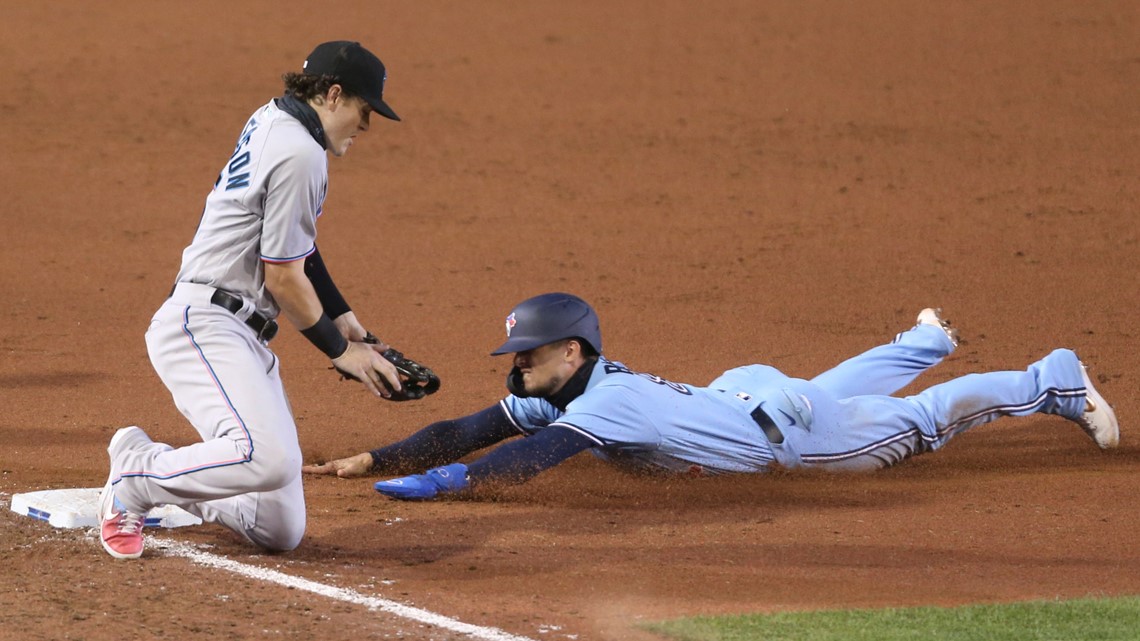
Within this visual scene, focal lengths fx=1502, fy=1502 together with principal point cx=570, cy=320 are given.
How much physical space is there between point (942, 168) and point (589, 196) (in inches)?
111

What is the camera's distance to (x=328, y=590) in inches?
166

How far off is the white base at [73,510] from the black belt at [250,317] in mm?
705

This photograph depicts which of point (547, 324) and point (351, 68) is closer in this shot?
point (351, 68)

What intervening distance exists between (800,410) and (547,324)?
3.36ft

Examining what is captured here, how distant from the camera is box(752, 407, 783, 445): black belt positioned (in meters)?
5.43

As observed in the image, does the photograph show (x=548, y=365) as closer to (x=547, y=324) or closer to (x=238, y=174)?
(x=547, y=324)

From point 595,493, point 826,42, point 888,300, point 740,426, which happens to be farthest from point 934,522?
point 826,42

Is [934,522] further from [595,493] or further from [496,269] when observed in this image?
[496,269]

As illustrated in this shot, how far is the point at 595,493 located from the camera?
5371 mm

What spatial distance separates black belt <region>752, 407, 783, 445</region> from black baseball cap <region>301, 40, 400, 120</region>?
1.90 metres

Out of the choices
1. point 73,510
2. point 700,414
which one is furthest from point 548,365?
point 73,510

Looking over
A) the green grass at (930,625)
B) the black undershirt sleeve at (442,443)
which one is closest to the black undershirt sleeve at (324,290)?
the black undershirt sleeve at (442,443)

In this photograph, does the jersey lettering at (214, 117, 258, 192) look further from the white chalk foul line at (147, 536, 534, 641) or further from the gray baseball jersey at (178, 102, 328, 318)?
the white chalk foul line at (147, 536, 534, 641)

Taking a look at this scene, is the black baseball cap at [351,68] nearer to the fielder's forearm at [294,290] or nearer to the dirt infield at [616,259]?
the fielder's forearm at [294,290]
